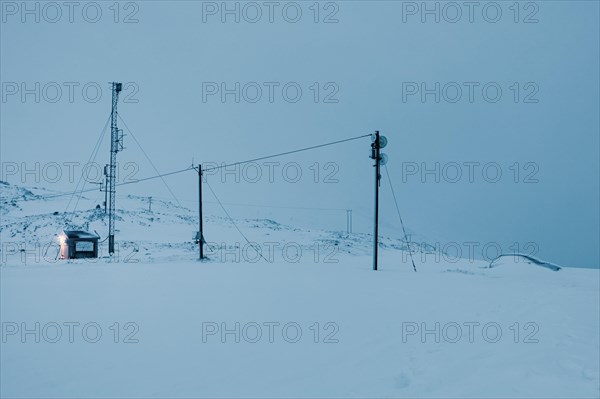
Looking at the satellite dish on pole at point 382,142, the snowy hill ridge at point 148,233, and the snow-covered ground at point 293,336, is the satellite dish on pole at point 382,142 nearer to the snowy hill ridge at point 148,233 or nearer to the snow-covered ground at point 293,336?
the snow-covered ground at point 293,336

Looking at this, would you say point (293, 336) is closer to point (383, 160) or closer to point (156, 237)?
point (383, 160)

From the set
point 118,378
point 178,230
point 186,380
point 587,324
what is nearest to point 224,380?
point 186,380

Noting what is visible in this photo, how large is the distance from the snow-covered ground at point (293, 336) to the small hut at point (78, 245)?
11586 millimetres

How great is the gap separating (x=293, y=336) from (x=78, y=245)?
942 inches

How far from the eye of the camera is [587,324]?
8.26 meters

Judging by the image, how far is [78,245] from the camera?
27250 mm

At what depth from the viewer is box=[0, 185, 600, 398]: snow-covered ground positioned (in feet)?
18.5

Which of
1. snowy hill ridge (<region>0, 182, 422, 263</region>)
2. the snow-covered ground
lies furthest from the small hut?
the snow-covered ground

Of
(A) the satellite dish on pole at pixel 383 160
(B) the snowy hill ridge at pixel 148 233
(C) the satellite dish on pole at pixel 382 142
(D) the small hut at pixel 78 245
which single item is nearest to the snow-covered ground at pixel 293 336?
(A) the satellite dish on pole at pixel 383 160

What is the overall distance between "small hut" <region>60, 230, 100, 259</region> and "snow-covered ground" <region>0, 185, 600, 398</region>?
1159 cm

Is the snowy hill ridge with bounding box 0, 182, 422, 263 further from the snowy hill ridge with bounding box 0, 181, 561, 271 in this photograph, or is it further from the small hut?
the small hut

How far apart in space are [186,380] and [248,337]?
222 cm

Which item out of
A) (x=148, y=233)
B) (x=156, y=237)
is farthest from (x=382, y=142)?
(x=148, y=233)

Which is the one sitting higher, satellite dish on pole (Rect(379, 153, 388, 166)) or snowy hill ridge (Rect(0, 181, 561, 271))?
satellite dish on pole (Rect(379, 153, 388, 166))
